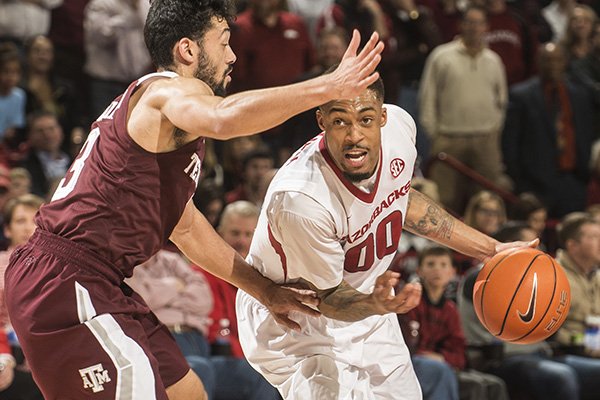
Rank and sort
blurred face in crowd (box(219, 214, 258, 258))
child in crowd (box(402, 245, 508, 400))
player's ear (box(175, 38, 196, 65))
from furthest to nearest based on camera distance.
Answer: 1. blurred face in crowd (box(219, 214, 258, 258))
2. child in crowd (box(402, 245, 508, 400))
3. player's ear (box(175, 38, 196, 65))

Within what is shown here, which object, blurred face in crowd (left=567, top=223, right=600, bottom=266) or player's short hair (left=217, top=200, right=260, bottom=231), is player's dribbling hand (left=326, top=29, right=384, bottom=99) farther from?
blurred face in crowd (left=567, top=223, right=600, bottom=266)

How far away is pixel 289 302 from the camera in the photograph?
15.1ft

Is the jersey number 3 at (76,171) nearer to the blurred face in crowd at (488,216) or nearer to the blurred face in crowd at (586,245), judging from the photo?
the blurred face in crowd at (586,245)

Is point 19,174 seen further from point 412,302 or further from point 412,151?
point 412,302

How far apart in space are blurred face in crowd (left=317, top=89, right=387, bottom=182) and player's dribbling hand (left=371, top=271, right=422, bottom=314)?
63 cm

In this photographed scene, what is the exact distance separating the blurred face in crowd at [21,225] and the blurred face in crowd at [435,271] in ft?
8.71

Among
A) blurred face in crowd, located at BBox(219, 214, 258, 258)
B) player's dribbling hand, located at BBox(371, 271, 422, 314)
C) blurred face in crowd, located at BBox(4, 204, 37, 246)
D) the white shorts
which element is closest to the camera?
player's dribbling hand, located at BBox(371, 271, 422, 314)

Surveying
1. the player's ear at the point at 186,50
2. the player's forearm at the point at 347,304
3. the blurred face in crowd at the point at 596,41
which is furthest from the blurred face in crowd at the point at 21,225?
the blurred face in crowd at the point at 596,41

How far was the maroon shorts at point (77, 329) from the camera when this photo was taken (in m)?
3.82

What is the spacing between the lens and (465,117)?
10.5 meters

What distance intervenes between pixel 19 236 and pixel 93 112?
3730mm

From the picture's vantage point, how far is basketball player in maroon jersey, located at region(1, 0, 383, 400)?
3.81 metres

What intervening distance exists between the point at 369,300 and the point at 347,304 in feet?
0.65

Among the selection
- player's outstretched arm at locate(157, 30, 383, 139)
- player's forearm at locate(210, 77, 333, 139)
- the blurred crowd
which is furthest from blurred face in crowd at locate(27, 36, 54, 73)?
player's forearm at locate(210, 77, 333, 139)
